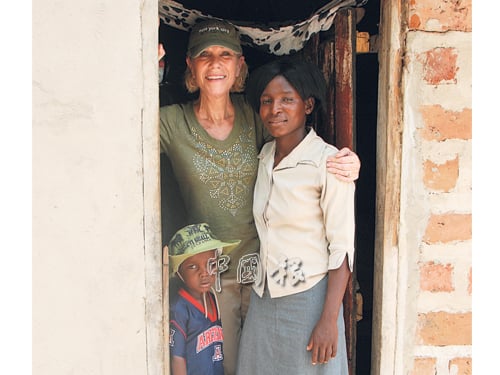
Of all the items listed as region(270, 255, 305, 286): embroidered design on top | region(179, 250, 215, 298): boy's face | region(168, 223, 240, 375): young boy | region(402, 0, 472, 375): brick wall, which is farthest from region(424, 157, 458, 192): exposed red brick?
region(179, 250, 215, 298): boy's face

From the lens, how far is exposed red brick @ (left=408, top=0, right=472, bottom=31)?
2.66 metres

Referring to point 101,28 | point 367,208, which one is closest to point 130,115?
point 101,28

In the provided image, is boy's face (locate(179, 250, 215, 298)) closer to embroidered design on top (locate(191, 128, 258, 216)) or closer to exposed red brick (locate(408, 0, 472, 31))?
embroidered design on top (locate(191, 128, 258, 216))

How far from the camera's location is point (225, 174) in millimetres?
2877

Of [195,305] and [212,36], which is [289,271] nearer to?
[195,305]

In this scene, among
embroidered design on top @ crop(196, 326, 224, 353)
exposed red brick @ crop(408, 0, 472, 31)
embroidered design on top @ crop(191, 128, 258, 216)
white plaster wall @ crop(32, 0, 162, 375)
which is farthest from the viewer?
embroidered design on top @ crop(191, 128, 258, 216)

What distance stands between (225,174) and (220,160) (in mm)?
71

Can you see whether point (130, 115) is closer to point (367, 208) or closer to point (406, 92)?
point (406, 92)

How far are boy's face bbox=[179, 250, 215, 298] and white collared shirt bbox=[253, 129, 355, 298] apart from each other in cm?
25

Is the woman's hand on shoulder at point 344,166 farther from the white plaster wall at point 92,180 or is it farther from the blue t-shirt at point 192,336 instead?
the blue t-shirt at point 192,336

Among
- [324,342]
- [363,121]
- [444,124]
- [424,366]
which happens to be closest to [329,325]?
[324,342]

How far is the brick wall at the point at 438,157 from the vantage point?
8.73 ft

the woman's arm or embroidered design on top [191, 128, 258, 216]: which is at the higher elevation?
embroidered design on top [191, 128, 258, 216]

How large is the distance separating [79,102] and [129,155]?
0.91 ft
